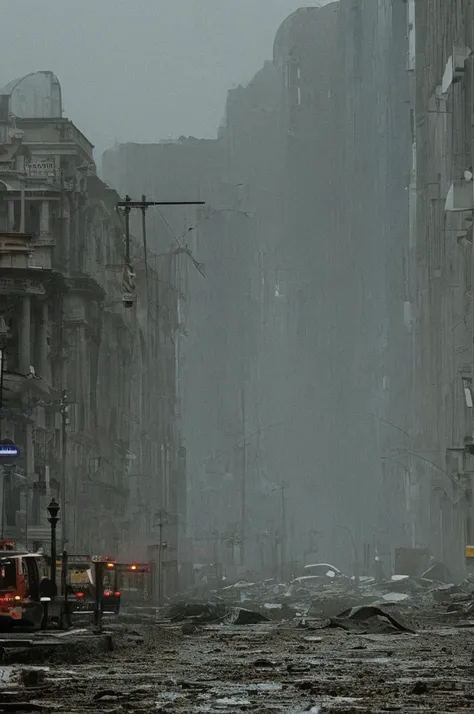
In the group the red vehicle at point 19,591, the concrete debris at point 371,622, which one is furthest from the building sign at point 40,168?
the red vehicle at point 19,591

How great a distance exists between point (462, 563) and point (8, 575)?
89.1 m

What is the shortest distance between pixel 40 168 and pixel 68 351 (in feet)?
42.9

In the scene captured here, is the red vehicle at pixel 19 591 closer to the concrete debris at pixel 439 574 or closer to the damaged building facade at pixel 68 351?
the damaged building facade at pixel 68 351

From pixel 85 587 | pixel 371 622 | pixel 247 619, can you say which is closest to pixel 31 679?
pixel 371 622

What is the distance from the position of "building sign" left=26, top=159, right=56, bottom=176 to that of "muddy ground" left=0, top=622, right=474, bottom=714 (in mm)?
82399

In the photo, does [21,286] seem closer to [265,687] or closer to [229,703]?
[265,687]

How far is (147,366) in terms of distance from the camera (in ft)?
534

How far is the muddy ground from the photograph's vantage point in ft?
58.8

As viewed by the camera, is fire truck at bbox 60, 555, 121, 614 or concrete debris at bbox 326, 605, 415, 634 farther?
fire truck at bbox 60, 555, 121, 614

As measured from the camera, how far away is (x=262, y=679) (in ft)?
74.9

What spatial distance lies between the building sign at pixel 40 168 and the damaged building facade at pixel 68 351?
66 millimetres

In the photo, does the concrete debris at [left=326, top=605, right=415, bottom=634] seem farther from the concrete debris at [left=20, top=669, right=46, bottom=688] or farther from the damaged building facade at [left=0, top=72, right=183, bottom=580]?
the damaged building facade at [left=0, top=72, right=183, bottom=580]

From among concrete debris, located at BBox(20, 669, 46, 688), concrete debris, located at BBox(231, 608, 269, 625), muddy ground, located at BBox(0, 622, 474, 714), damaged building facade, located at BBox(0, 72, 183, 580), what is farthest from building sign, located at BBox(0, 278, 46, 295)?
concrete debris, located at BBox(20, 669, 46, 688)

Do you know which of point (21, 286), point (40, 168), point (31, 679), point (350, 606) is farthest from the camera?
point (40, 168)
